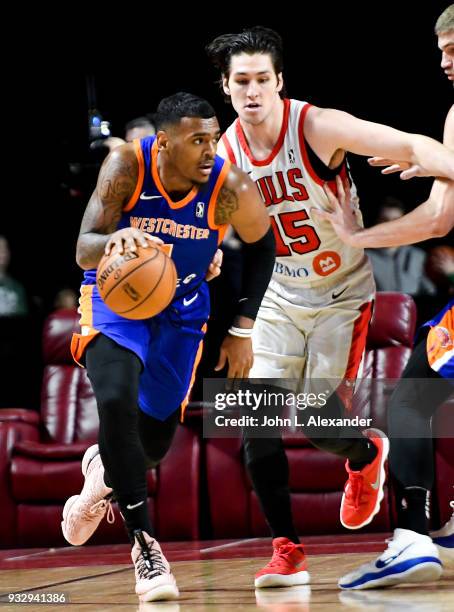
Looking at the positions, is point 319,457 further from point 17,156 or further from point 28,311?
point 17,156

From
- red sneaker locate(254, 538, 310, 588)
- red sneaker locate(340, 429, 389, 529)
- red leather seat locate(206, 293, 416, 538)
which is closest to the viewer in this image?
red sneaker locate(254, 538, 310, 588)

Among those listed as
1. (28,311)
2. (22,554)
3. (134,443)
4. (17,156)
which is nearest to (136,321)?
(134,443)

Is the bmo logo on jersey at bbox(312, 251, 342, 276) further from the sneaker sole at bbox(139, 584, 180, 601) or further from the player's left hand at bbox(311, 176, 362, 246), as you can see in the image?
the sneaker sole at bbox(139, 584, 180, 601)

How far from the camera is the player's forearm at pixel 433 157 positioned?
339cm

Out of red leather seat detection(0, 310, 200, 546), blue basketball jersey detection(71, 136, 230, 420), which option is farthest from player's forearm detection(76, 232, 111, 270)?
red leather seat detection(0, 310, 200, 546)

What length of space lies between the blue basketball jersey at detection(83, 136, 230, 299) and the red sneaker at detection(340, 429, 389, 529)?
1.17 metres

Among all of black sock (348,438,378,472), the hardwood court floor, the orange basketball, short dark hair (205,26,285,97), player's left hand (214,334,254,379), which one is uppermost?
short dark hair (205,26,285,97)

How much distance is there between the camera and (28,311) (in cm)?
662

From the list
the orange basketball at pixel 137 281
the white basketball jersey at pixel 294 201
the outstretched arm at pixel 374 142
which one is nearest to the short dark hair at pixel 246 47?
the white basketball jersey at pixel 294 201

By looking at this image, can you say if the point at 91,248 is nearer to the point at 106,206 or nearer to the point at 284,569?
the point at 106,206

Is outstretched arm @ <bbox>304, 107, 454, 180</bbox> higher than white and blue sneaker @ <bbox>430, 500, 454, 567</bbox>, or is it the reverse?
outstretched arm @ <bbox>304, 107, 454, 180</bbox>

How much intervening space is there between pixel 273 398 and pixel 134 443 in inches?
30.6

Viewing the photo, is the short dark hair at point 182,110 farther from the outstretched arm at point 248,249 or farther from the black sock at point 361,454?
the black sock at point 361,454

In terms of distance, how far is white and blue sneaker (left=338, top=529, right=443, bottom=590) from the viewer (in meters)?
3.07
